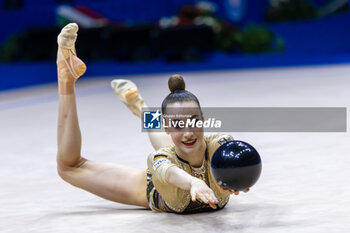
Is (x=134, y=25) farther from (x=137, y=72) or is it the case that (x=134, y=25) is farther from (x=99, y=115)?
(x=99, y=115)

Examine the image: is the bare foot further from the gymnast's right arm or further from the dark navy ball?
the dark navy ball

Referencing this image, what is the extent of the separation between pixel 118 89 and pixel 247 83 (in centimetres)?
575

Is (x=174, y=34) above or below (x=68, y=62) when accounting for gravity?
below

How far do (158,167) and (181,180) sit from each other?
167 millimetres

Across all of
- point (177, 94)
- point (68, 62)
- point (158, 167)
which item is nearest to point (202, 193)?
point (158, 167)

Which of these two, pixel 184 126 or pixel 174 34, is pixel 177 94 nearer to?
pixel 184 126

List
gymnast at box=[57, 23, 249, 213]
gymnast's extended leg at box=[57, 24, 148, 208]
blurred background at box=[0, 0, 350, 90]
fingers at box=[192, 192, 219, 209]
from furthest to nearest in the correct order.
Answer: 1. blurred background at box=[0, 0, 350, 90]
2. gymnast's extended leg at box=[57, 24, 148, 208]
3. gymnast at box=[57, 23, 249, 213]
4. fingers at box=[192, 192, 219, 209]

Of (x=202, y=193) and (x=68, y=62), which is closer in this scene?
(x=202, y=193)

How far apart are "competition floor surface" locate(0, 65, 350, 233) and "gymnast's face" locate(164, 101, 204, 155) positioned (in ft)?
1.06

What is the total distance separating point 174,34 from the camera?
13.0 meters

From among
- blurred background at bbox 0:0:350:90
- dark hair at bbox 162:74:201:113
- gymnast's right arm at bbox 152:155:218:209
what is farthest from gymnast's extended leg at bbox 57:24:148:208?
blurred background at bbox 0:0:350:90

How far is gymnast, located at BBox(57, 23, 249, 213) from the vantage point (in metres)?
2.53

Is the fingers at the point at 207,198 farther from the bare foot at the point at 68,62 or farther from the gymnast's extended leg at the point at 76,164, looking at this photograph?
the bare foot at the point at 68,62

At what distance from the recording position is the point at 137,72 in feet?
42.0
